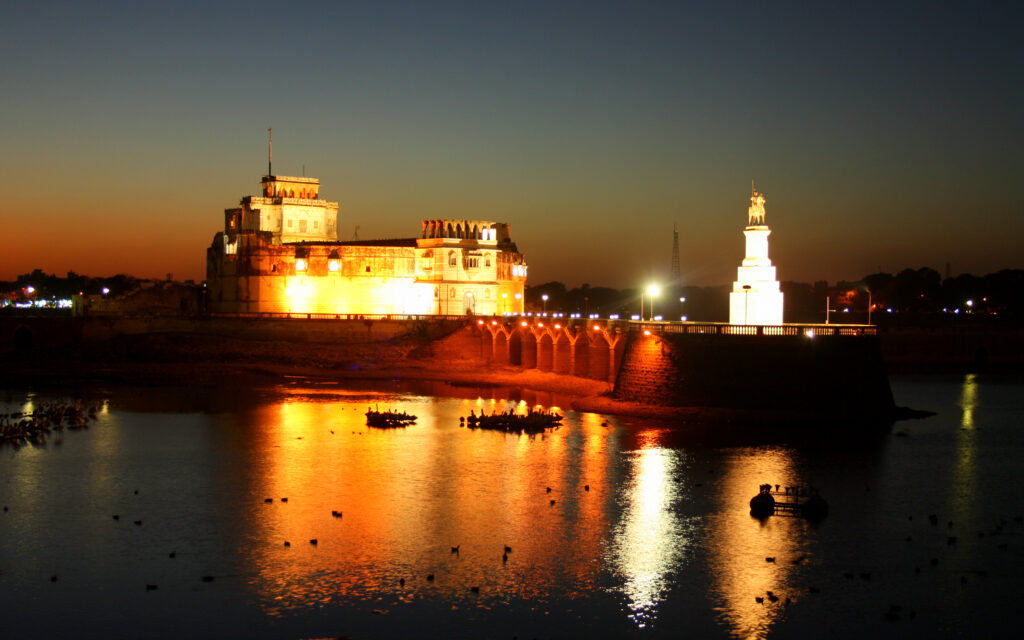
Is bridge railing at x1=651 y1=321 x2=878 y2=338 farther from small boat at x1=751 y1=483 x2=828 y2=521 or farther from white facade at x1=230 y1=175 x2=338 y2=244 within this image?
white facade at x1=230 y1=175 x2=338 y2=244

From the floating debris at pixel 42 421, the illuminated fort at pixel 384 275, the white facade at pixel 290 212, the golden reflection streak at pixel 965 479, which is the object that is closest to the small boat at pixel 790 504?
the golden reflection streak at pixel 965 479

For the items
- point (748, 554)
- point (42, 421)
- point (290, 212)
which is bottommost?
point (748, 554)

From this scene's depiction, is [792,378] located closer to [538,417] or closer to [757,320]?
[757,320]

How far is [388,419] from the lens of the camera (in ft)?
164

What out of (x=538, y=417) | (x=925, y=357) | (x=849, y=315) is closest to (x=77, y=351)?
(x=538, y=417)

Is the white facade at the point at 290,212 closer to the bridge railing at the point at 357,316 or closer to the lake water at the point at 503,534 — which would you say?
the bridge railing at the point at 357,316

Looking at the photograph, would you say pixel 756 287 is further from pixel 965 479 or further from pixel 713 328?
pixel 965 479

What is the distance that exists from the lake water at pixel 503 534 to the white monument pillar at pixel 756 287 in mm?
7534

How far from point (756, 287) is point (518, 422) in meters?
13.9

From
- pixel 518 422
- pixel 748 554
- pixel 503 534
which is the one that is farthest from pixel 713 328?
pixel 503 534

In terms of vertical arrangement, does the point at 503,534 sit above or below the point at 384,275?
below

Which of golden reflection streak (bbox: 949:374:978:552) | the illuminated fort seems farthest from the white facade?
golden reflection streak (bbox: 949:374:978:552)

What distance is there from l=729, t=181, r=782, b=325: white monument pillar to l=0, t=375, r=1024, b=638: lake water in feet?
24.7

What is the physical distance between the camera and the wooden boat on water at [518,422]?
159ft
